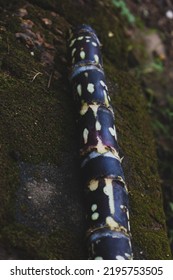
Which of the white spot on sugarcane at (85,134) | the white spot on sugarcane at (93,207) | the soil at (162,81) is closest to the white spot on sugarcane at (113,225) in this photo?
the white spot on sugarcane at (93,207)

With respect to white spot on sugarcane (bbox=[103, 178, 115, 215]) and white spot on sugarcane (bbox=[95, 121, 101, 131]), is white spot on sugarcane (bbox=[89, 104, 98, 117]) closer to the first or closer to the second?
white spot on sugarcane (bbox=[95, 121, 101, 131])

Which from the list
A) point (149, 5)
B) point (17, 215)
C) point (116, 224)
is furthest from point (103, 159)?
point (149, 5)

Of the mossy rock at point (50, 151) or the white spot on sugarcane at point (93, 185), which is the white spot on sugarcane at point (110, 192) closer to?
the white spot on sugarcane at point (93, 185)

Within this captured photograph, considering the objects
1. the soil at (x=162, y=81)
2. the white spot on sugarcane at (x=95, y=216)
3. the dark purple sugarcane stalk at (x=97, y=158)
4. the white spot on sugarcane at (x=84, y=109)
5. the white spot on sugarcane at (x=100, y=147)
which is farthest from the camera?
the soil at (x=162, y=81)

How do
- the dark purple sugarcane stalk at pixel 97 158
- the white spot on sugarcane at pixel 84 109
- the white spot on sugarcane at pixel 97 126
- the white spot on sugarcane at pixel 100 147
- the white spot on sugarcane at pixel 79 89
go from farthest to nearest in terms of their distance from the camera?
the white spot on sugarcane at pixel 79 89 → the white spot on sugarcane at pixel 84 109 → the white spot on sugarcane at pixel 97 126 → the white spot on sugarcane at pixel 100 147 → the dark purple sugarcane stalk at pixel 97 158

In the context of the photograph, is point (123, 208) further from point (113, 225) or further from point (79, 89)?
point (79, 89)

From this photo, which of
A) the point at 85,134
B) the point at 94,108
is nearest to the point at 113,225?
the point at 85,134

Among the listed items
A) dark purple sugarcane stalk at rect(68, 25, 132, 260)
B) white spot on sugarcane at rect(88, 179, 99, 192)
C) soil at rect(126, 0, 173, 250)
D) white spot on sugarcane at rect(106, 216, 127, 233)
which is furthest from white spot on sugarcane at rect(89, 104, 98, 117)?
soil at rect(126, 0, 173, 250)
